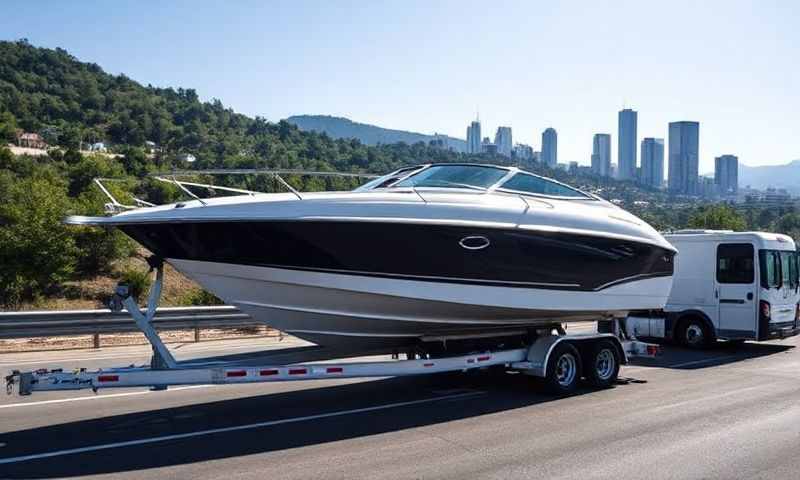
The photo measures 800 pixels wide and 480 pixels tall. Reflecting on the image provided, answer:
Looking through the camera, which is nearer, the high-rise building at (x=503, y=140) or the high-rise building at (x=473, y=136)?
the high-rise building at (x=503, y=140)

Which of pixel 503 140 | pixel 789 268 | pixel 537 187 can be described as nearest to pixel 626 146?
pixel 503 140

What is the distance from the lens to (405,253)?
8.30 metres

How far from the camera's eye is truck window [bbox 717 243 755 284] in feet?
48.9

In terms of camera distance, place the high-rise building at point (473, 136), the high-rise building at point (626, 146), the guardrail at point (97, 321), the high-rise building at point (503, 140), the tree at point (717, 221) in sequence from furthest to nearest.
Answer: the high-rise building at point (626, 146) < the high-rise building at point (473, 136) < the high-rise building at point (503, 140) < the tree at point (717, 221) < the guardrail at point (97, 321)

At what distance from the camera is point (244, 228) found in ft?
24.8

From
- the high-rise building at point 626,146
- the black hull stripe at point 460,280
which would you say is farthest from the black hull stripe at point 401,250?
the high-rise building at point 626,146

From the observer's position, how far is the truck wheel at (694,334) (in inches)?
603

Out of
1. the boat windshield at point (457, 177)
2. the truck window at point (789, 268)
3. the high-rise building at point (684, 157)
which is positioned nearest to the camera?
the boat windshield at point (457, 177)

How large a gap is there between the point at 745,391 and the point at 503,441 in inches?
191

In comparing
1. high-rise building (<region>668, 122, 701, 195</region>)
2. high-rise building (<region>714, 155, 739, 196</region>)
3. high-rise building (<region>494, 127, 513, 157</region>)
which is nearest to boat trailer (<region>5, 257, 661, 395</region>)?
high-rise building (<region>494, 127, 513, 157</region>)

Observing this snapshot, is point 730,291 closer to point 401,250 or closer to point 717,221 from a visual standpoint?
point 401,250

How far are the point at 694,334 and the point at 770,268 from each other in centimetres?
205

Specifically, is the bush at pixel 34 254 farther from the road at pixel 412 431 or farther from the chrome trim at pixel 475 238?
the chrome trim at pixel 475 238

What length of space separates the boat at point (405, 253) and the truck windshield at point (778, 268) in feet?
18.5
